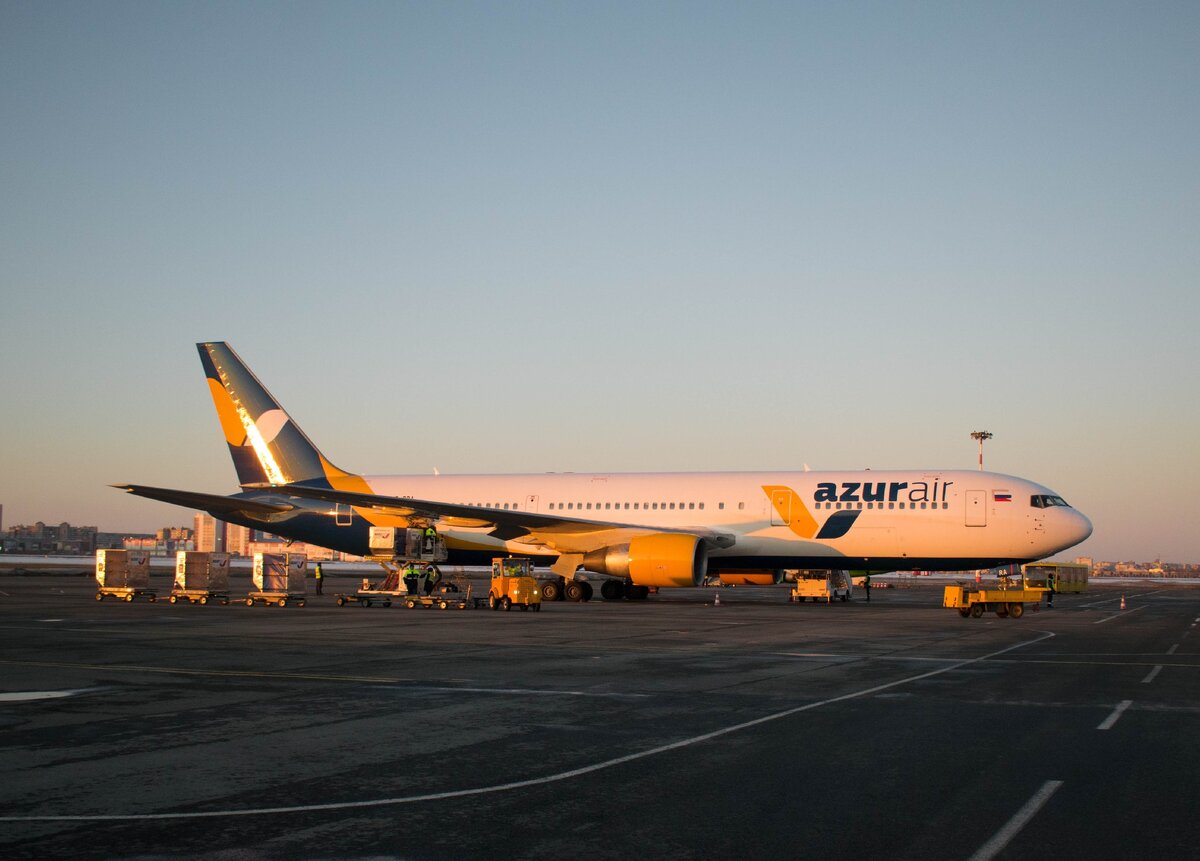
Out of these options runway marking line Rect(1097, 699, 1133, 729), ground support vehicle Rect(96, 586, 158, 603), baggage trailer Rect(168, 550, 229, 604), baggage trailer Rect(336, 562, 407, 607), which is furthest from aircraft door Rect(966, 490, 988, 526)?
ground support vehicle Rect(96, 586, 158, 603)

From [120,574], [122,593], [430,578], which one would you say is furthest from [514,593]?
[120,574]

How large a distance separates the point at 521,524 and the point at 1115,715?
25095 millimetres

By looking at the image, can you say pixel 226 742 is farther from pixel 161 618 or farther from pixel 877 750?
pixel 161 618

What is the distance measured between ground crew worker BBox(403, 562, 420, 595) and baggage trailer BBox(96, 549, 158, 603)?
7.83 m

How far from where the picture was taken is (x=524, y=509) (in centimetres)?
3869

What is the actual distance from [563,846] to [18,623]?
20.5m

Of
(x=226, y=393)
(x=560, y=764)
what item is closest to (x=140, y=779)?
(x=560, y=764)

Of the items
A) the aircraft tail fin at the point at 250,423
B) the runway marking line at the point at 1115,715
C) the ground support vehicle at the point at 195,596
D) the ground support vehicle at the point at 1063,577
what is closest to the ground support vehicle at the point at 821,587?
the ground support vehicle at the point at 1063,577

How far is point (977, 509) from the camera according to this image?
1284 inches

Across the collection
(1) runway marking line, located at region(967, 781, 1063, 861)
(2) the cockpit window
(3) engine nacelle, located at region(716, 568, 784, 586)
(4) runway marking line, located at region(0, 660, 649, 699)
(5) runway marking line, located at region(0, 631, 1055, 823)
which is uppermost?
(2) the cockpit window

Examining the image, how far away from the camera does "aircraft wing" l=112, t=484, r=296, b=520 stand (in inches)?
1313

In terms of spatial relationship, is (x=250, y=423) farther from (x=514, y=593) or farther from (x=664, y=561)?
(x=664, y=561)

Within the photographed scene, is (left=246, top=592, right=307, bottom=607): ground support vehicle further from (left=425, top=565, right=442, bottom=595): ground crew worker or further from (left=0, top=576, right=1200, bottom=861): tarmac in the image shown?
(left=0, top=576, right=1200, bottom=861): tarmac

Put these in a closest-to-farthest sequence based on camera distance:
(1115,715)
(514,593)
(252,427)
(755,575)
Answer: (1115,715) → (514,593) → (755,575) → (252,427)
